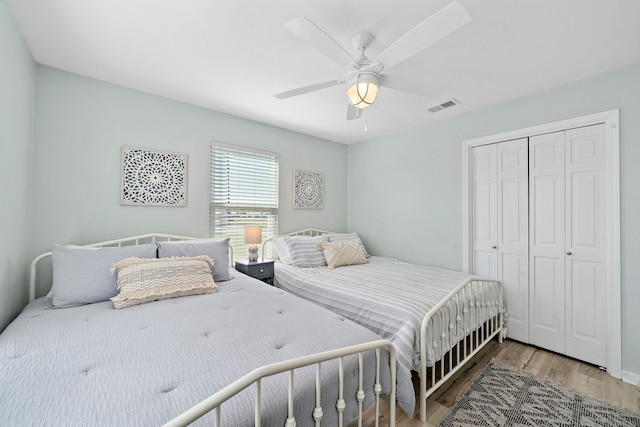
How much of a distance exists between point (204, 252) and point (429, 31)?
7.42ft

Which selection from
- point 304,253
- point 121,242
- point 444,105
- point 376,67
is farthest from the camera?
point 304,253

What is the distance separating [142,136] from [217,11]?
163 centimetres

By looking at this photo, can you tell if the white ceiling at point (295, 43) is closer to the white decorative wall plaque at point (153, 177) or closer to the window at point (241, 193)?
the white decorative wall plaque at point (153, 177)

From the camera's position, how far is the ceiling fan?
1.29 meters

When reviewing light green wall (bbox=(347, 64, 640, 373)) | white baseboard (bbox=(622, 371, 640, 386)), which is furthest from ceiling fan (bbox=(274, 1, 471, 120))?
white baseboard (bbox=(622, 371, 640, 386))

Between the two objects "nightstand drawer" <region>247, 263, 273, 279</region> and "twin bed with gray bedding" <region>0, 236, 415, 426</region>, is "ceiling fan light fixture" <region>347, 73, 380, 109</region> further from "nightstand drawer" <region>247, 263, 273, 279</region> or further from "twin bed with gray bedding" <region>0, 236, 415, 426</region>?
"nightstand drawer" <region>247, 263, 273, 279</region>

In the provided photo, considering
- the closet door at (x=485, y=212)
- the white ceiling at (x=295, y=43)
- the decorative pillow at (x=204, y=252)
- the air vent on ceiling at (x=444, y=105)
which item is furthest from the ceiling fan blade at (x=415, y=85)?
the decorative pillow at (x=204, y=252)

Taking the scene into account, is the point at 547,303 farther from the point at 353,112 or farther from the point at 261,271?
the point at 261,271

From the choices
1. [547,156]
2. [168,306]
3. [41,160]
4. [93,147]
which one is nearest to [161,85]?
[93,147]

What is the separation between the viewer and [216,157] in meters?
3.21

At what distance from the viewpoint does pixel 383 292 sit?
2.27m

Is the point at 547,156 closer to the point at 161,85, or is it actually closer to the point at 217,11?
the point at 217,11

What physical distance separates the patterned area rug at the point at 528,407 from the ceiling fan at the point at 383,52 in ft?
7.06

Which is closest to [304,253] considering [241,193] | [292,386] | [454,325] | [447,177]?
[241,193]
